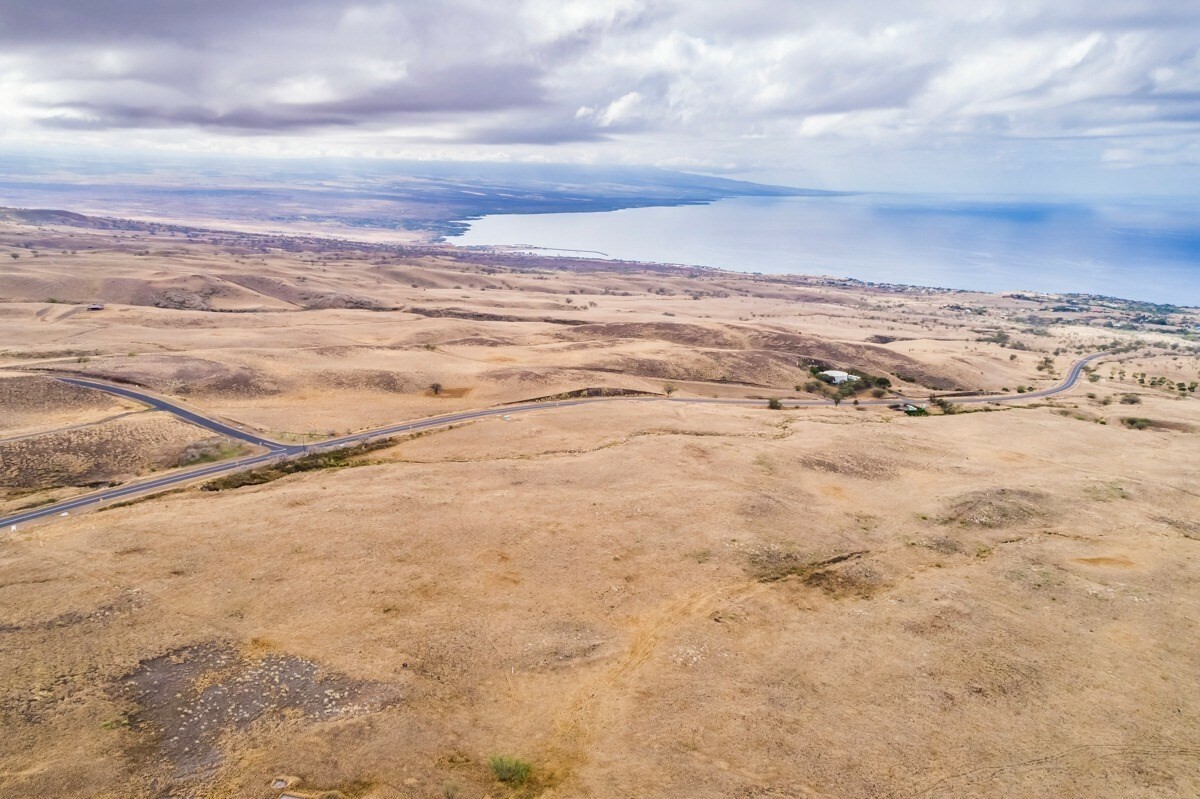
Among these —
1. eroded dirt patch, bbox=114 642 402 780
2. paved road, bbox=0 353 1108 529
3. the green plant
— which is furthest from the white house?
eroded dirt patch, bbox=114 642 402 780

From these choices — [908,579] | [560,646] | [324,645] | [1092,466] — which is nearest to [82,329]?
[324,645]

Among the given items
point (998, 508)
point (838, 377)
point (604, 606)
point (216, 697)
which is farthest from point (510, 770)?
point (838, 377)

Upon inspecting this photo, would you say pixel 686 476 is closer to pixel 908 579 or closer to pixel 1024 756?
pixel 908 579

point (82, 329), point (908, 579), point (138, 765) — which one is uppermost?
point (82, 329)

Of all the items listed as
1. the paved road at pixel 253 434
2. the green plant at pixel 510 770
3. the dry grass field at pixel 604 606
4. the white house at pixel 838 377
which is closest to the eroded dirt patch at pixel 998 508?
the dry grass field at pixel 604 606

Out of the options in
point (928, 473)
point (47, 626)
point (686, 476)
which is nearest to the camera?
point (47, 626)
